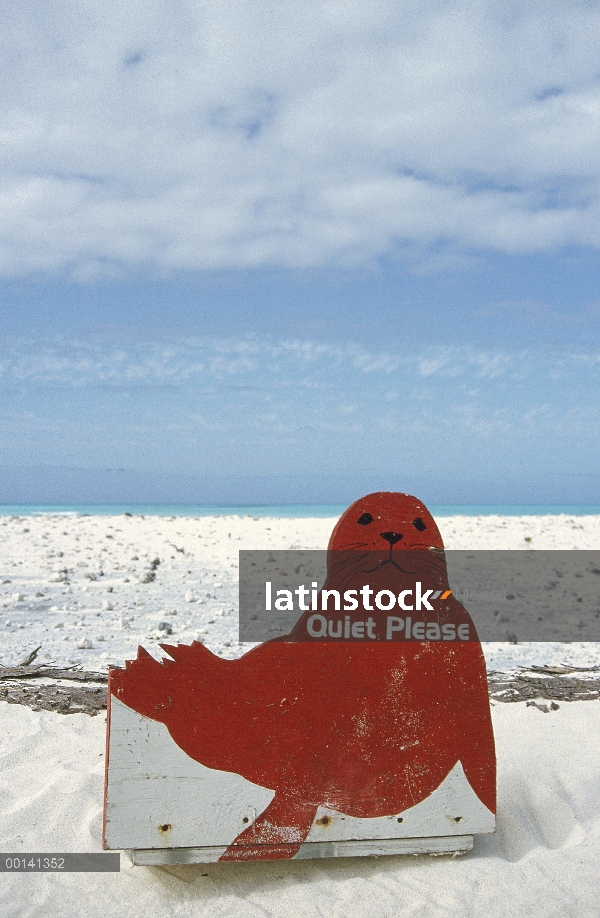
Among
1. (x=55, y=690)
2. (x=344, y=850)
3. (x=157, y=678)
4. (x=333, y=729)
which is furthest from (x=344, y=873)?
(x=55, y=690)

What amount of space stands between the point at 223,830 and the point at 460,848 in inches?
39.1

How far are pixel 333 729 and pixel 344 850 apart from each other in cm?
49

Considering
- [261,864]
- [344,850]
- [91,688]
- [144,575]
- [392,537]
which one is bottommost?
[261,864]

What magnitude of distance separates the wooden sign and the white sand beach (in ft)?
0.47

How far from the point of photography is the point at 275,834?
295 centimetres

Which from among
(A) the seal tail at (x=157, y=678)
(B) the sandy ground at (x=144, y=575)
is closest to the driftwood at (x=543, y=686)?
(B) the sandy ground at (x=144, y=575)

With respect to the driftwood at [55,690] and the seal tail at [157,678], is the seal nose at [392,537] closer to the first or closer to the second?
the seal tail at [157,678]

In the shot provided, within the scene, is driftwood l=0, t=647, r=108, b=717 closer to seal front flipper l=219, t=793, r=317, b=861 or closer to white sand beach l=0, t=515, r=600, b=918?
white sand beach l=0, t=515, r=600, b=918

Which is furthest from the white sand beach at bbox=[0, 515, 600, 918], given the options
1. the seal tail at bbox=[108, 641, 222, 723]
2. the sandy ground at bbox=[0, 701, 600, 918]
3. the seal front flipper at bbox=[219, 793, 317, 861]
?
the seal tail at bbox=[108, 641, 222, 723]

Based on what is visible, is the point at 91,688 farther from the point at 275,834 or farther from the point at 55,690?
the point at 275,834

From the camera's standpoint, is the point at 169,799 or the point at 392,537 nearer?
the point at 169,799

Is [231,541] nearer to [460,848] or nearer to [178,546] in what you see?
[178,546]

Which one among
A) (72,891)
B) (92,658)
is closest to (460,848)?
(72,891)

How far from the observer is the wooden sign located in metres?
2.92
